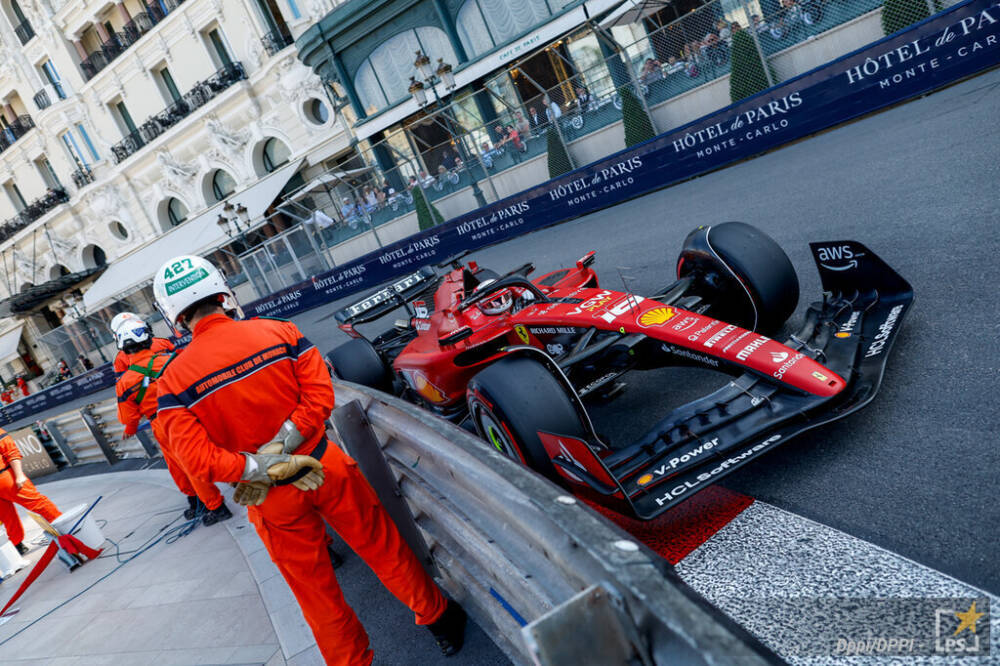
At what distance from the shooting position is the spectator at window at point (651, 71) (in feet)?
38.7

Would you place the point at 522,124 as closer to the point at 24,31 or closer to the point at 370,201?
the point at 370,201

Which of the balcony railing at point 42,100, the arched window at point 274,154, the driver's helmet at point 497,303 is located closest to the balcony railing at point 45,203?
the balcony railing at point 42,100

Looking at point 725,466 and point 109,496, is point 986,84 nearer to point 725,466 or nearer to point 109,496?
point 725,466

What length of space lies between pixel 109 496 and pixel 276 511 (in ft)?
20.9

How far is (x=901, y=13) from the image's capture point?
9625 mm

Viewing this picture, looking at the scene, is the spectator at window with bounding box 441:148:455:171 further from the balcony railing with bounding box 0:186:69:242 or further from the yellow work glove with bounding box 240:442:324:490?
the balcony railing with bounding box 0:186:69:242

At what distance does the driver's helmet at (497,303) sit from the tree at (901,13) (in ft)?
29.0

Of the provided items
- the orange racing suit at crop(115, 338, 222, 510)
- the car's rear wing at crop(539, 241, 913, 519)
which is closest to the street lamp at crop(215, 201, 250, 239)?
the orange racing suit at crop(115, 338, 222, 510)

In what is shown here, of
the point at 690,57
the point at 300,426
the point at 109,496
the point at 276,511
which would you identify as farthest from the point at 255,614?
the point at 690,57

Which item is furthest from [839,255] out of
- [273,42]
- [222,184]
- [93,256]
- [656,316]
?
[93,256]

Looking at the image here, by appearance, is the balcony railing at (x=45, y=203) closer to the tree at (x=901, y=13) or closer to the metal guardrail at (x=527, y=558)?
the tree at (x=901, y=13)

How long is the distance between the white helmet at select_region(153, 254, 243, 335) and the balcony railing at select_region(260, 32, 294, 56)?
2350cm

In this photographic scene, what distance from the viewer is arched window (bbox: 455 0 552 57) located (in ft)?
58.1

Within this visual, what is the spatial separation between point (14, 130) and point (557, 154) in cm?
3411
